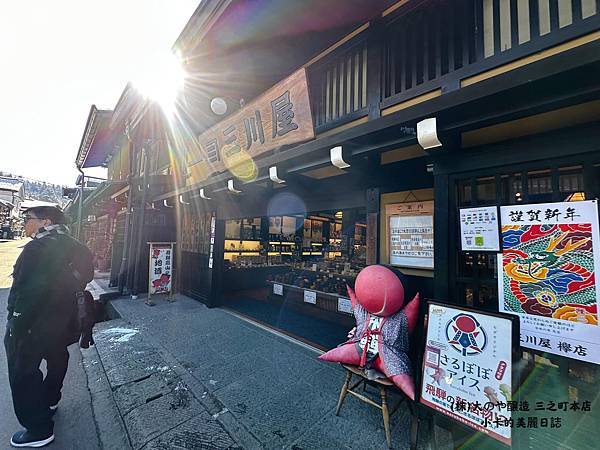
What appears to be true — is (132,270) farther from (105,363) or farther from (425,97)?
(425,97)

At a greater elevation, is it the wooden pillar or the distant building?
the distant building

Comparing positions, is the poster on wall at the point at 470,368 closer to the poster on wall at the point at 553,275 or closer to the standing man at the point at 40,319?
the poster on wall at the point at 553,275

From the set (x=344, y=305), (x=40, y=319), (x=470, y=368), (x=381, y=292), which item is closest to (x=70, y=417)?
(x=40, y=319)

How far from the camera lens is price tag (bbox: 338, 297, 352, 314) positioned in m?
5.24

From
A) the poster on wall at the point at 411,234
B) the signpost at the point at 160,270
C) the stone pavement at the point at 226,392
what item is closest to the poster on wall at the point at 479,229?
the poster on wall at the point at 411,234

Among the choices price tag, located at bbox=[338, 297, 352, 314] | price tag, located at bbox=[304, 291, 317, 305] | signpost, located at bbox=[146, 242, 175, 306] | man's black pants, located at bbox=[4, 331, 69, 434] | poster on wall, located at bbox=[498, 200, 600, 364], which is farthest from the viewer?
signpost, located at bbox=[146, 242, 175, 306]

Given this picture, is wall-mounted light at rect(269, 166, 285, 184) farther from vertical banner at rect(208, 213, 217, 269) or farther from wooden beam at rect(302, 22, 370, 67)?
vertical banner at rect(208, 213, 217, 269)

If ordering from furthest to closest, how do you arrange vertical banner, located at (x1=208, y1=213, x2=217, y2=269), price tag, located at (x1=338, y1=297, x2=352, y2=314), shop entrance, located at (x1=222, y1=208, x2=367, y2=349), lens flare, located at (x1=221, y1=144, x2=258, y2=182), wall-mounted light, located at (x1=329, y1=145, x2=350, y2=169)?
vertical banner, located at (x1=208, y1=213, x2=217, y2=269), shop entrance, located at (x1=222, y1=208, x2=367, y2=349), price tag, located at (x1=338, y1=297, x2=352, y2=314), lens flare, located at (x1=221, y1=144, x2=258, y2=182), wall-mounted light, located at (x1=329, y1=145, x2=350, y2=169)

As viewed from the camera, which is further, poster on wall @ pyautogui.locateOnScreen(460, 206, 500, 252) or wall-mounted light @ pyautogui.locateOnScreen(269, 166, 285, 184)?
wall-mounted light @ pyautogui.locateOnScreen(269, 166, 285, 184)

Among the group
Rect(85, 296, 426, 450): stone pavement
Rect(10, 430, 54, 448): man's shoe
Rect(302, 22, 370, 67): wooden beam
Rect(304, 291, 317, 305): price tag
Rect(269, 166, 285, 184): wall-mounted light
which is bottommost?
Rect(10, 430, 54, 448): man's shoe

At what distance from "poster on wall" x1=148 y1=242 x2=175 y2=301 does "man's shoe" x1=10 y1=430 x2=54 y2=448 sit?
479 cm

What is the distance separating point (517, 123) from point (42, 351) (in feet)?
16.4

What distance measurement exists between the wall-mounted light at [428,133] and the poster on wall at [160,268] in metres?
7.26

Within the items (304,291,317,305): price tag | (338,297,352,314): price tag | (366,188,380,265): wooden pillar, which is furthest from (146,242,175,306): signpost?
(366,188,380,265): wooden pillar
